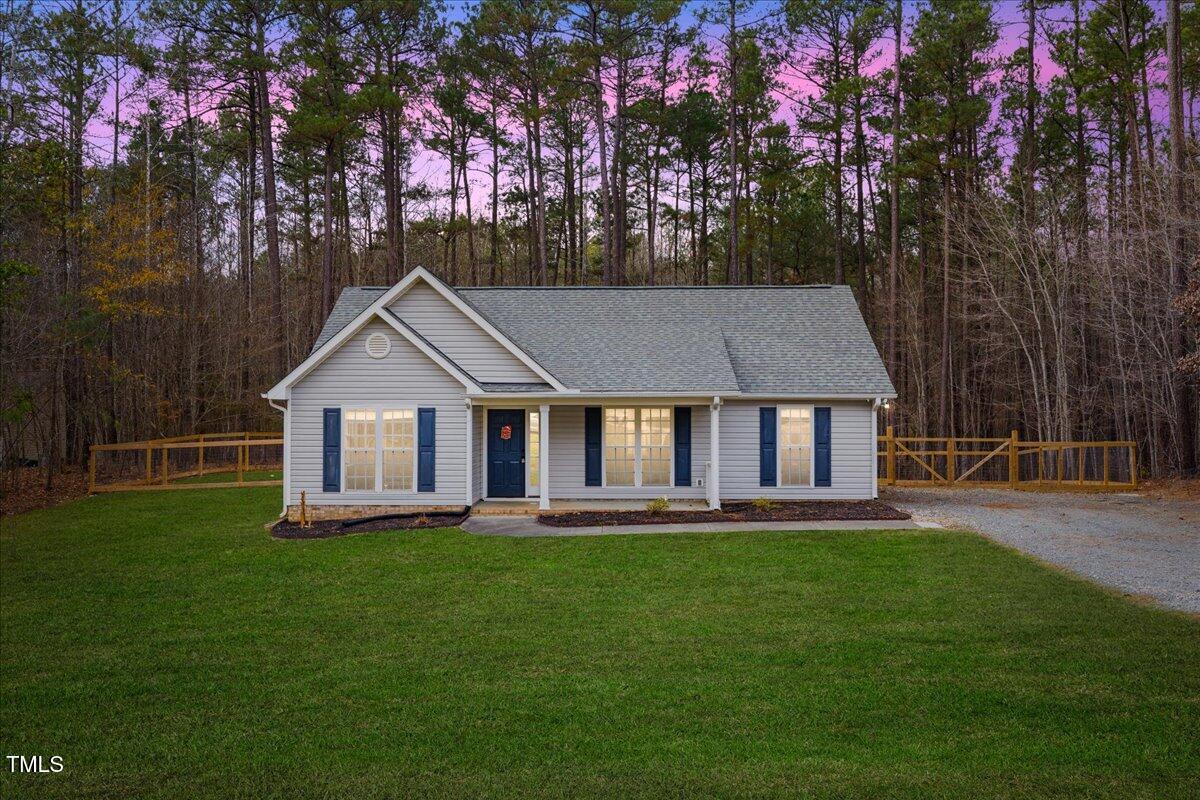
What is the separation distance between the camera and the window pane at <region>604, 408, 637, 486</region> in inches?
657

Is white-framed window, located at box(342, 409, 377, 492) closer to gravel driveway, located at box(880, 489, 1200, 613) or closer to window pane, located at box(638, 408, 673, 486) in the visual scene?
window pane, located at box(638, 408, 673, 486)

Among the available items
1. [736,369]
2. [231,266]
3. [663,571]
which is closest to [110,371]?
[231,266]

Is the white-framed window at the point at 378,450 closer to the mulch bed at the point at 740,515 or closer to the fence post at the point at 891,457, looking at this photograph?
the mulch bed at the point at 740,515

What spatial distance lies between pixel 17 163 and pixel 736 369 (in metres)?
20.4

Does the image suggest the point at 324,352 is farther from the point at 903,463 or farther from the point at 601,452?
the point at 903,463

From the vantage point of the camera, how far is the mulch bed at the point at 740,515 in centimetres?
1425

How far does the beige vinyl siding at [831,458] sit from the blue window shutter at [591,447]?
2731mm

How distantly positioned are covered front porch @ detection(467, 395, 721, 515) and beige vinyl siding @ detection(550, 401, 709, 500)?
0.8 inches

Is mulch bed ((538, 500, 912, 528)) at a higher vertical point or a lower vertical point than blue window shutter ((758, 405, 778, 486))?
lower

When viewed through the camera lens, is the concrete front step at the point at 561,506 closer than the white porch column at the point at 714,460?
Yes

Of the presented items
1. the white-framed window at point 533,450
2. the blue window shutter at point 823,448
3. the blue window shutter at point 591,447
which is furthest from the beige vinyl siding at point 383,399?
the blue window shutter at point 823,448

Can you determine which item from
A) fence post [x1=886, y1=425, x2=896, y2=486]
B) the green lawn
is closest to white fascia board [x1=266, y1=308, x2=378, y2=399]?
the green lawn

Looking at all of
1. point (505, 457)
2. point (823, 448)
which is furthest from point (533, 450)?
point (823, 448)

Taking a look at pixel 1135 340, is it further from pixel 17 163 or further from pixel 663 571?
pixel 17 163
